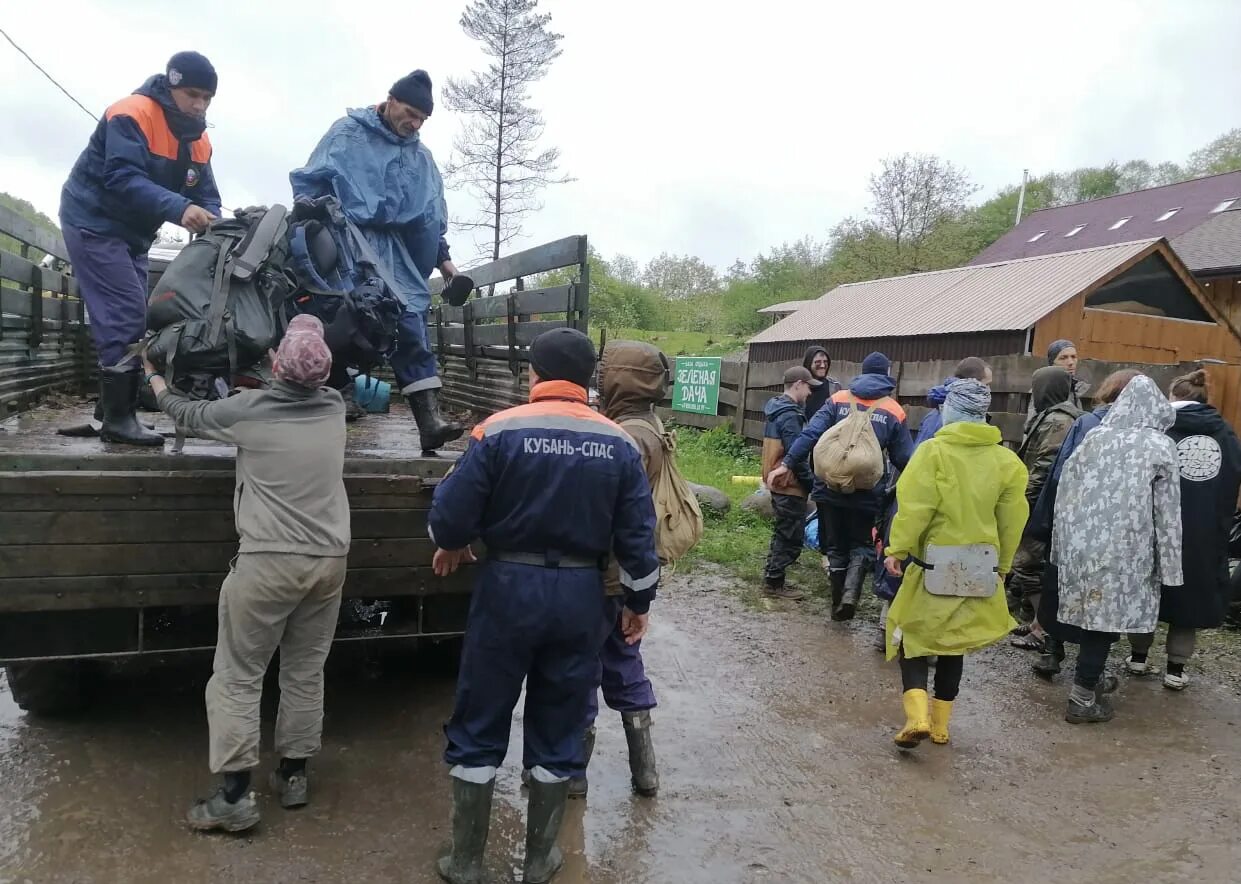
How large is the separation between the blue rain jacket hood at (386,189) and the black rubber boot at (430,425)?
436 millimetres

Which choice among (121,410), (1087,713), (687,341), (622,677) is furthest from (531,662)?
(687,341)

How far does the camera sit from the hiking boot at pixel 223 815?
9.29 feet

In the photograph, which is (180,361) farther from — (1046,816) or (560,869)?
(1046,816)

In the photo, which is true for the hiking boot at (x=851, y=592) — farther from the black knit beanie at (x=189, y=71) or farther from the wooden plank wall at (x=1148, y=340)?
the black knit beanie at (x=189, y=71)

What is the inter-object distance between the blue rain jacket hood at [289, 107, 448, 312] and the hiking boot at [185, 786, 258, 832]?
208cm

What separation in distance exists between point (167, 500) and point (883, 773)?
296cm

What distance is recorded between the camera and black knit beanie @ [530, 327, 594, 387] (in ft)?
9.04

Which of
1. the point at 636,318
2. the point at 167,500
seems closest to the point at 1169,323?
the point at 167,500

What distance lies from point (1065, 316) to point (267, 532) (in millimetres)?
8372

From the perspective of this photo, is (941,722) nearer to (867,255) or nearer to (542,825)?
(542,825)

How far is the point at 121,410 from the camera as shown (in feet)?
11.5

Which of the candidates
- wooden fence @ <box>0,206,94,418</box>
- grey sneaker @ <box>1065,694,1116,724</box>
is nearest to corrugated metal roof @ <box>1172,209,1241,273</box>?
grey sneaker @ <box>1065,694,1116,724</box>

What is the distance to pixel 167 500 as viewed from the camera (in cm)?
295

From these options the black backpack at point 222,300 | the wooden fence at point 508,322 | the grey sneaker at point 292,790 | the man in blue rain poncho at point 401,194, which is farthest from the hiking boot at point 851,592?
the black backpack at point 222,300
